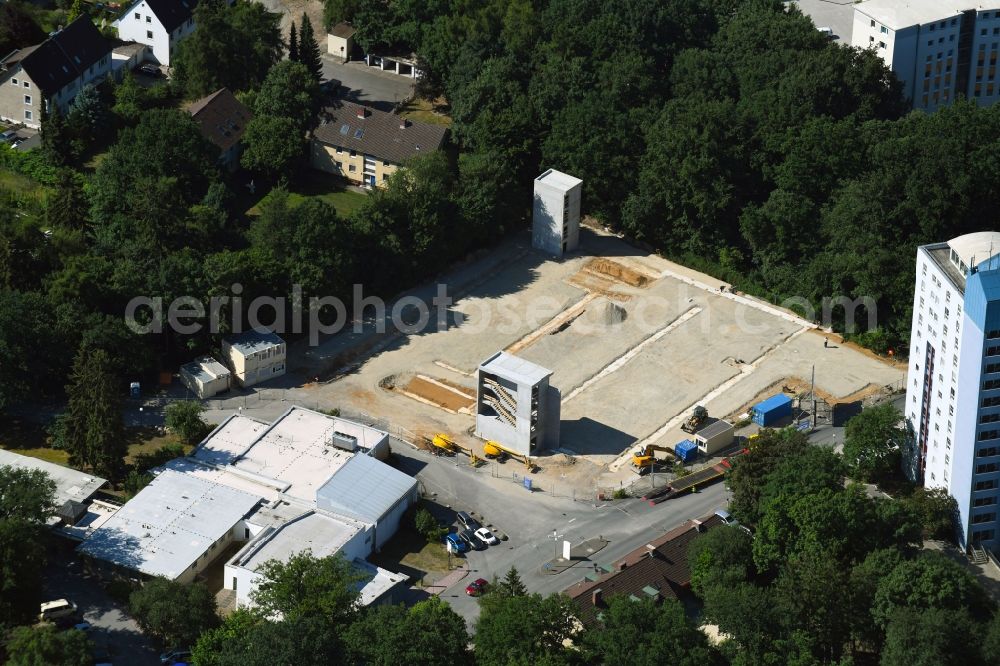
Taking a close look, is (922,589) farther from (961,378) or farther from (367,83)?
(367,83)

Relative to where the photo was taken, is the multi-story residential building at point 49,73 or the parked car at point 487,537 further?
the multi-story residential building at point 49,73

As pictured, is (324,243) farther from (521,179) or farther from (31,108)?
(31,108)

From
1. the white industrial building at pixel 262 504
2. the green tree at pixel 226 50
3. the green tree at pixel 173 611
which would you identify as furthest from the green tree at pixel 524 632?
the green tree at pixel 226 50

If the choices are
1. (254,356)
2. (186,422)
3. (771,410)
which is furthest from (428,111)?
(771,410)

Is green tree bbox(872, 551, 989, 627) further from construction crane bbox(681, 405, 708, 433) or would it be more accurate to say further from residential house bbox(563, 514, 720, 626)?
construction crane bbox(681, 405, 708, 433)

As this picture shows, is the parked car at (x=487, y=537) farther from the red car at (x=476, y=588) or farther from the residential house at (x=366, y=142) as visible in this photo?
the residential house at (x=366, y=142)
